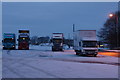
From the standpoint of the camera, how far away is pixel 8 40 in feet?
172

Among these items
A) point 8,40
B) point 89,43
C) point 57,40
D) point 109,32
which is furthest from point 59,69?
point 109,32

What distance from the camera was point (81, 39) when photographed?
33.2 meters

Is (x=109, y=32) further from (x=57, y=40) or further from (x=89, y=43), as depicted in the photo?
(x=89, y=43)

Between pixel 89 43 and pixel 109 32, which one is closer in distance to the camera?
pixel 89 43

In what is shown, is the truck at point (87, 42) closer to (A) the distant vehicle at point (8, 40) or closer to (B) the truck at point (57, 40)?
(B) the truck at point (57, 40)

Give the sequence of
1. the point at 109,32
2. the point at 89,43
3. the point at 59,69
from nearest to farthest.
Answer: the point at 59,69, the point at 89,43, the point at 109,32

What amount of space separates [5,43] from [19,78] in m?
42.5

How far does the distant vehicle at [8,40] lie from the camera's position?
171 ft

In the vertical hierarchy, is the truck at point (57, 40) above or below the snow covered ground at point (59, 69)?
above

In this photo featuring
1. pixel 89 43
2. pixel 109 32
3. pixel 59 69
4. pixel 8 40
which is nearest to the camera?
pixel 59 69

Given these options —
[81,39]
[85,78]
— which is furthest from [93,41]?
[85,78]

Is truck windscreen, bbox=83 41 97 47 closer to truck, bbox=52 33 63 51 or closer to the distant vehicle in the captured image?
truck, bbox=52 33 63 51

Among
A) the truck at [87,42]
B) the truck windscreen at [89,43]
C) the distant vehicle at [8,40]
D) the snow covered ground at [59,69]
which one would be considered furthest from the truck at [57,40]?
the snow covered ground at [59,69]

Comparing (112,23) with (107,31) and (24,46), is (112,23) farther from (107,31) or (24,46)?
(24,46)
